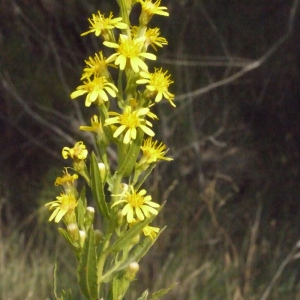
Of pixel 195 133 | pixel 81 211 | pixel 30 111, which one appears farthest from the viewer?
pixel 30 111

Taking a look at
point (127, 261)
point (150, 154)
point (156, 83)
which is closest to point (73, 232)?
point (127, 261)

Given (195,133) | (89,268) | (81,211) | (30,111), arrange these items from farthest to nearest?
(30,111) → (195,133) → (81,211) → (89,268)

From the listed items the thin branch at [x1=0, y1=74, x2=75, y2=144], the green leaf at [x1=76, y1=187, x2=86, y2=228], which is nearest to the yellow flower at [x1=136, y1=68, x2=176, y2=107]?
the green leaf at [x1=76, y1=187, x2=86, y2=228]

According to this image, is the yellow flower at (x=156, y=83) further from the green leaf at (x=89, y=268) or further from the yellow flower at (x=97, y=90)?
the green leaf at (x=89, y=268)

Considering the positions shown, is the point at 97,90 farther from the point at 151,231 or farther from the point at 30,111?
the point at 30,111

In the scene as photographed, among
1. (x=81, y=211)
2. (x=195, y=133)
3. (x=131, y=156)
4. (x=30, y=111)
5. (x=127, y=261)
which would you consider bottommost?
(x=127, y=261)

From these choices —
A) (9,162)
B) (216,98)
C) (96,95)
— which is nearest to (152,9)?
(96,95)
